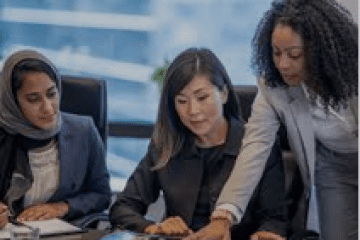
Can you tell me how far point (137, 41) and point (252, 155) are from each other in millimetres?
2808

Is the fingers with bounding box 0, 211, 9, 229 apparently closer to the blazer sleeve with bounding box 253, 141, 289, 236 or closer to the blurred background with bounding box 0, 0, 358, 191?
the blazer sleeve with bounding box 253, 141, 289, 236

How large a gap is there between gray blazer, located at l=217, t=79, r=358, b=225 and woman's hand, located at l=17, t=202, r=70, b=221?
0.63 metres

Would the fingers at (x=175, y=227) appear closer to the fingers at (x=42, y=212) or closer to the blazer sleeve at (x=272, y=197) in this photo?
the blazer sleeve at (x=272, y=197)

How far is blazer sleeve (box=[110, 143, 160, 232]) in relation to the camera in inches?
97.6

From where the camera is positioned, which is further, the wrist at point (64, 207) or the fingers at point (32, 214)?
the wrist at point (64, 207)

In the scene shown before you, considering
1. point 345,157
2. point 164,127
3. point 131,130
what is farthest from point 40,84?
point 131,130

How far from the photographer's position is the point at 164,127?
2541 millimetres

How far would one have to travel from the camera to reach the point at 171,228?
224 centimetres

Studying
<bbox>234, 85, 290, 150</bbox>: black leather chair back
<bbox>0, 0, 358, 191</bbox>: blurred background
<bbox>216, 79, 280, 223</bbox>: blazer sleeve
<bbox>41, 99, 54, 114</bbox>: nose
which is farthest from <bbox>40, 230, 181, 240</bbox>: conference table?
<bbox>0, 0, 358, 191</bbox>: blurred background

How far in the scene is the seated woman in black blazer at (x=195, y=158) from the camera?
2.45 m

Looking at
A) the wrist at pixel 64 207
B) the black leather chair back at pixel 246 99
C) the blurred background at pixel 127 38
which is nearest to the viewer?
the wrist at pixel 64 207

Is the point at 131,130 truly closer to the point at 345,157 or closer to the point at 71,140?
the point at 71,140

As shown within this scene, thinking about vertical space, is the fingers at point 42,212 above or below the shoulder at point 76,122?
below

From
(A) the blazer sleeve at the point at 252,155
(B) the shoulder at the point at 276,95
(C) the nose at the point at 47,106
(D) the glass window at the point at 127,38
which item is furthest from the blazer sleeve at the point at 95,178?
(D) the glass window at the point at 127,38
